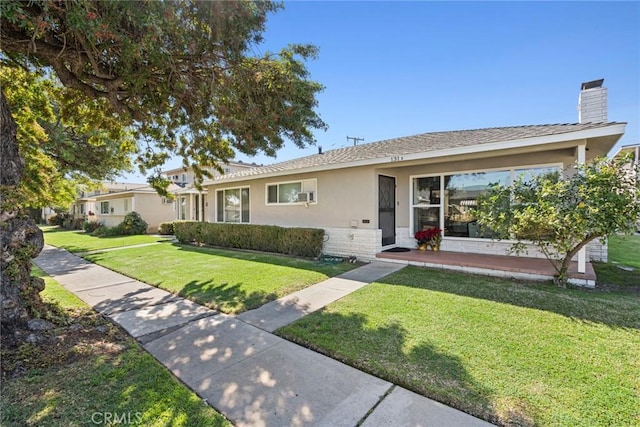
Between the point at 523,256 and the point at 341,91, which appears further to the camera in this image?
the point at 341,91

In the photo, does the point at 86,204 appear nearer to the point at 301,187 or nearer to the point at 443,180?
the point at 301,187

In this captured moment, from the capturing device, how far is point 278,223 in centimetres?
1116

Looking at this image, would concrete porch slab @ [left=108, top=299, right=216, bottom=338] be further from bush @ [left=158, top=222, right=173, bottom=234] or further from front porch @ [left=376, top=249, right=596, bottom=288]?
bush @ [left=158, top=222, right=173, bottom=234]

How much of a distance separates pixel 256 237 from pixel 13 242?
24.6 feet

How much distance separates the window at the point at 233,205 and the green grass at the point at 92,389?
9183 millimetres

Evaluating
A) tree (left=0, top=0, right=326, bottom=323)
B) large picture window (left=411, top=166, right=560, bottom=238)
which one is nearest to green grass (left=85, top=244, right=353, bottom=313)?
tree (left=0, top=0, right=326, bottom=323)

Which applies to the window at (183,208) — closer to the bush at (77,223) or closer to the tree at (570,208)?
the bush at (77,223)

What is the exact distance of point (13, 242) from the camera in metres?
3.54

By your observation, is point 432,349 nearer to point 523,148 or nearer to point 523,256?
point 523,148

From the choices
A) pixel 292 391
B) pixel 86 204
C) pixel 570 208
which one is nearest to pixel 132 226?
pixel 86 204

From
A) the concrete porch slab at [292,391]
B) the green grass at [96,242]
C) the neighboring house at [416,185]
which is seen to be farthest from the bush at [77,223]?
the concrete porch slab at [292,391]

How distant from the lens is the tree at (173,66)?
11.4ft

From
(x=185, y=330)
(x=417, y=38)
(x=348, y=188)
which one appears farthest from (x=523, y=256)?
(x=185, y=330)

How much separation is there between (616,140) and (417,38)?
5.30 meters
